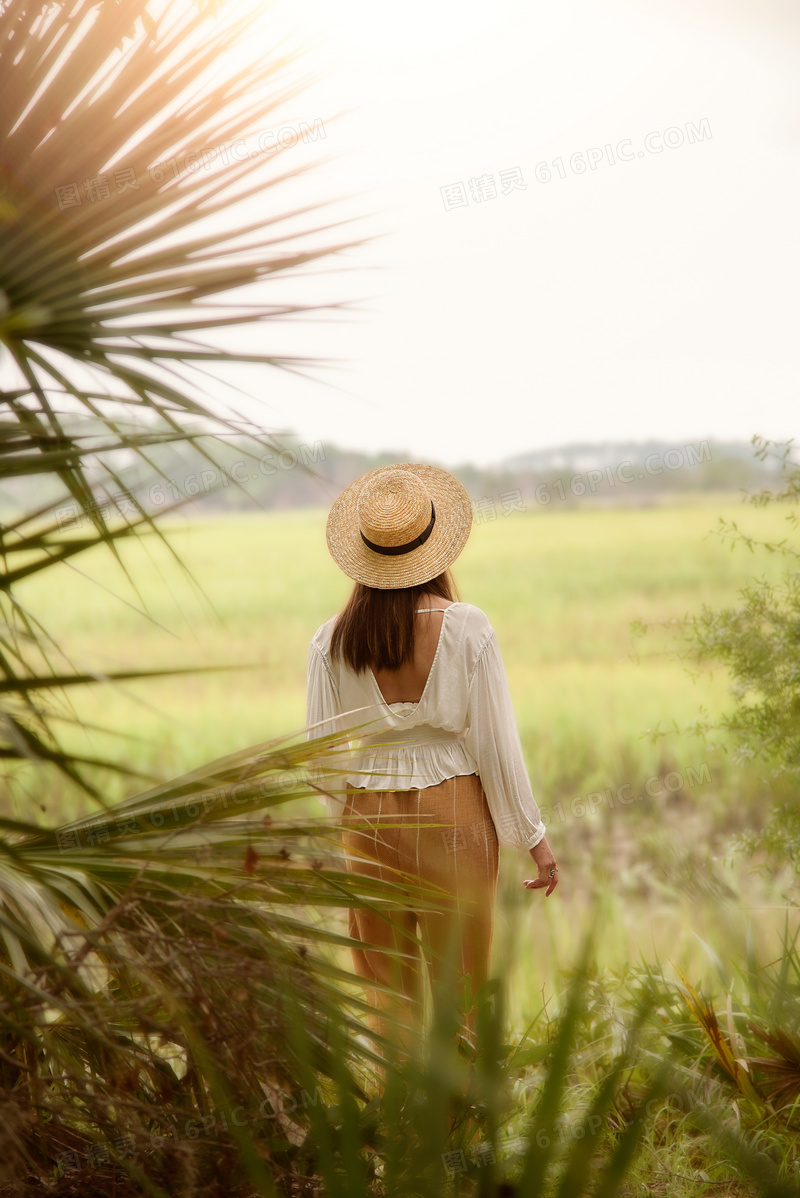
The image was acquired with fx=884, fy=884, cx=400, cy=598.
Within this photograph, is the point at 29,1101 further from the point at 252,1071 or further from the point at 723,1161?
the point at 723,1161

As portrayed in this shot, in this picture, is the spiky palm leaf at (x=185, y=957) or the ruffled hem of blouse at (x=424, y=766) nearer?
the spiky palm leaf at (x=185, y=957)

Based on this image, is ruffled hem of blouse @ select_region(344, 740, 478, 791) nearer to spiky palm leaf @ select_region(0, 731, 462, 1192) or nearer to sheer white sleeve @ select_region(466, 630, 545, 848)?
sheer white sleeve @ select_region(466, 630, 545, 848)

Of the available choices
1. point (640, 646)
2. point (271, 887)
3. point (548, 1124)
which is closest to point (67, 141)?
point (271, 887)

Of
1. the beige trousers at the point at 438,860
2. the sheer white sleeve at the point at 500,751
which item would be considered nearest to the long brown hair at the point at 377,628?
the sheer white sleeve at the point at 500,751

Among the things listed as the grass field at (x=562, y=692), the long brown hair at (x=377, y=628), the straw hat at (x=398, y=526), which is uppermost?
the straw hat at (x=398, y=526)

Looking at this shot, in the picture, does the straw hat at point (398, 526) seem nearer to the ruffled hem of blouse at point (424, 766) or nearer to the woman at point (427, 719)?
the woman at point (427, 719)

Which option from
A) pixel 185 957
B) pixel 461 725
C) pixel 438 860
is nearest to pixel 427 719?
pixel 461 725

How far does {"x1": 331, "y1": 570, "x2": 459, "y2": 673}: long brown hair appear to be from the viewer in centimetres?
236

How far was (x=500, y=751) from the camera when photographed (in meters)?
2.39

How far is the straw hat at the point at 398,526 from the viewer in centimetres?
243

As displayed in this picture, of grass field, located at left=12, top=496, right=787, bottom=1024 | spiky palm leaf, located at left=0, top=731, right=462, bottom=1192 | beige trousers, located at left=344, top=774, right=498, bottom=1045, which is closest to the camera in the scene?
spiky palm leaf, located at left=0, top=731, right=462, bottom=1192

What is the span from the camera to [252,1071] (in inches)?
55.1

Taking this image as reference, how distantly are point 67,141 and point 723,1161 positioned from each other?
262cm

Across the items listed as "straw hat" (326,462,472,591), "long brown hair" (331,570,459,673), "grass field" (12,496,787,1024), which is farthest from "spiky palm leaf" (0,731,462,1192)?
"straw hat" (326,462,472,591)
